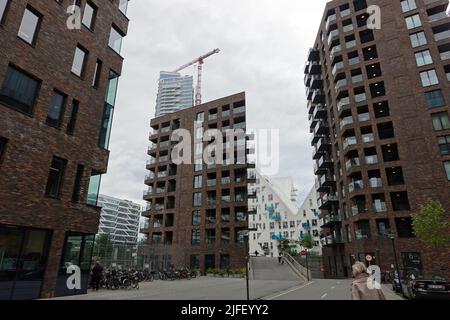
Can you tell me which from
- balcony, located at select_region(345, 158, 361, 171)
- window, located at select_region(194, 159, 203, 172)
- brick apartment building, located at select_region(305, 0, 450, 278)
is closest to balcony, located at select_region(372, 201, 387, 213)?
brick apartment building, located at select_region(305, 0, 450, 278)

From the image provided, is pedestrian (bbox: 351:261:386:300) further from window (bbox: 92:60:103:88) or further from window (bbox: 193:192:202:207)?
window (bbox: 193:192:202:207)

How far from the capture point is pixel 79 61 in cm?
1722

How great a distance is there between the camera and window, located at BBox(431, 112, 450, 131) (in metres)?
34.9

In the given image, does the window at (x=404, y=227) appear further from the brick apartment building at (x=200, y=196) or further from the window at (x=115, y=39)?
the window at (x=115, y=39)

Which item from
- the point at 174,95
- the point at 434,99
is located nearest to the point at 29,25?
the point at 434,99

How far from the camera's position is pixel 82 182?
16203 mm

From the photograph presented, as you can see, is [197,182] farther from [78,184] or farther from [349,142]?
[78,184]

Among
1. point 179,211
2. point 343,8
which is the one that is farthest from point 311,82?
point 179,211

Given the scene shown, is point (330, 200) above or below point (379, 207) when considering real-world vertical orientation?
above

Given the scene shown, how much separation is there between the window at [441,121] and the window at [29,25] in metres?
40.1

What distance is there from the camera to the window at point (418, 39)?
127 feet

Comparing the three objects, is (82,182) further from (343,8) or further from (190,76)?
(190,76)

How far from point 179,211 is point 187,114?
19237 mm

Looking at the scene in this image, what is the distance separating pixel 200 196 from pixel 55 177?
37.2 m
